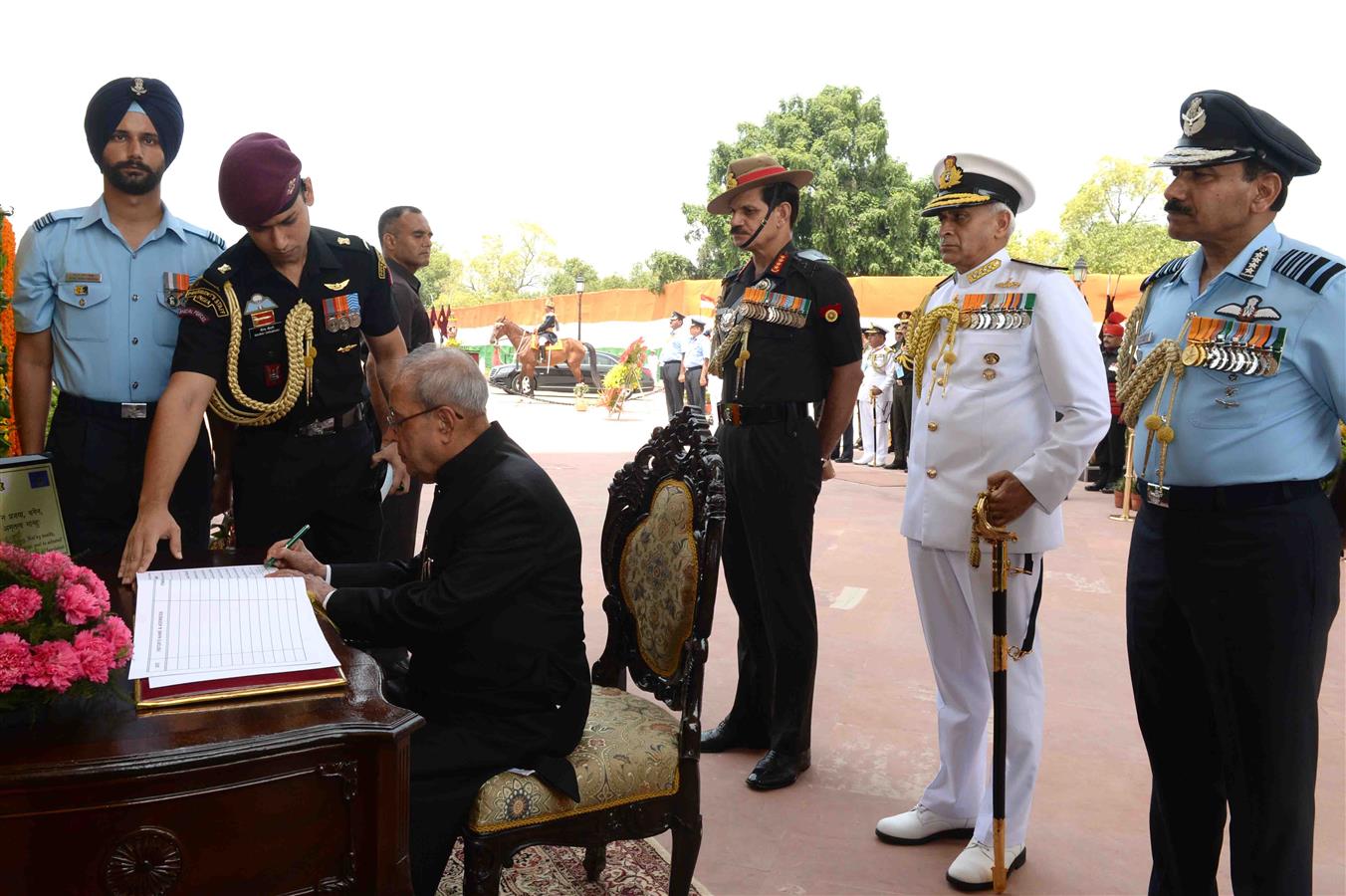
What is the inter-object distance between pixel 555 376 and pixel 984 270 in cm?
2043

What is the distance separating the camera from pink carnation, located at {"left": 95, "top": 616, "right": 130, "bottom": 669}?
1352 mm

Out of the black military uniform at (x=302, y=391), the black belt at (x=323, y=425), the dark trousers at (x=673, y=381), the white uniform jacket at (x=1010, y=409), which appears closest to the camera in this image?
the white uniform jacket at (x=1010, y=409)

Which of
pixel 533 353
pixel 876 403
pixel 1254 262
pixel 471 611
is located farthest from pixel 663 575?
pixel 533 353

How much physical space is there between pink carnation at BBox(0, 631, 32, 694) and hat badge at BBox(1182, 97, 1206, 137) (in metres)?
2.14

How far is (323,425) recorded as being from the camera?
2580 millimetres

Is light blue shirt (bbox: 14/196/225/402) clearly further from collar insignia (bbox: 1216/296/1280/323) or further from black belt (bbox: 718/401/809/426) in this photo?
collar insignia (bbox: 1216/296/1280/323)

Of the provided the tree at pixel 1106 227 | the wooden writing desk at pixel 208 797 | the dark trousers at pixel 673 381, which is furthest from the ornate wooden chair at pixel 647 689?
the tree at pixel 1106 227

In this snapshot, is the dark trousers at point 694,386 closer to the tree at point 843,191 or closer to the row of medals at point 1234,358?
the row of medals at point 1234,358

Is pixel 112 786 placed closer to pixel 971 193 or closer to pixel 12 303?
pixel 12 303

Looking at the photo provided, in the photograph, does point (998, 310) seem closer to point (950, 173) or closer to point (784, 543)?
point (950, 173)

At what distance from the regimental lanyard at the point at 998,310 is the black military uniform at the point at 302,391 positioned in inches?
60.3

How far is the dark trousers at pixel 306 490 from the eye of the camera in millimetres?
2529

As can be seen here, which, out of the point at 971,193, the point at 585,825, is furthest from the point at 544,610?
the point at 971,193

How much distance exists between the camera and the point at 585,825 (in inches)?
78.6
